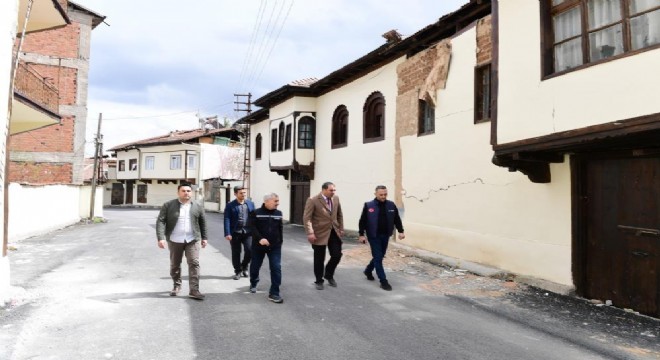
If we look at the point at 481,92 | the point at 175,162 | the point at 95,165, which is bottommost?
the point at 95,165

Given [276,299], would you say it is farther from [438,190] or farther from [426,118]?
[426,118]

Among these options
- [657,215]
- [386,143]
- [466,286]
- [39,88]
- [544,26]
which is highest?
[39,88]

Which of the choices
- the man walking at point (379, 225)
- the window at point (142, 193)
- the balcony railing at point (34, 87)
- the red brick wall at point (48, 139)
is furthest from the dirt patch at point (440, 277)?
the window at point (142, 193)

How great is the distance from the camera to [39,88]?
51.1 feet

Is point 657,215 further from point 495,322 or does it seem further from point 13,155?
point 13,155

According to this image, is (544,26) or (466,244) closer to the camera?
(544,26)

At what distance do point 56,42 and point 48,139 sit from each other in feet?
17.7

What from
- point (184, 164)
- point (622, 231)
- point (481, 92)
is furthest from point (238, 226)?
point (184, 164)

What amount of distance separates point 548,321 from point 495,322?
74 centimetres

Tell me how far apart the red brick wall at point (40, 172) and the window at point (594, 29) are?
23.9m

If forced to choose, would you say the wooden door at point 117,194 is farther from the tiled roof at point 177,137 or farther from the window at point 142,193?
the tiled roof at point 177,137

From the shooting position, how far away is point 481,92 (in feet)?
32.2

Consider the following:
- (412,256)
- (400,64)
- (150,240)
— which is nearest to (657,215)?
(412,256)

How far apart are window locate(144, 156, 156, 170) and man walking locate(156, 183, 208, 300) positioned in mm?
43729
